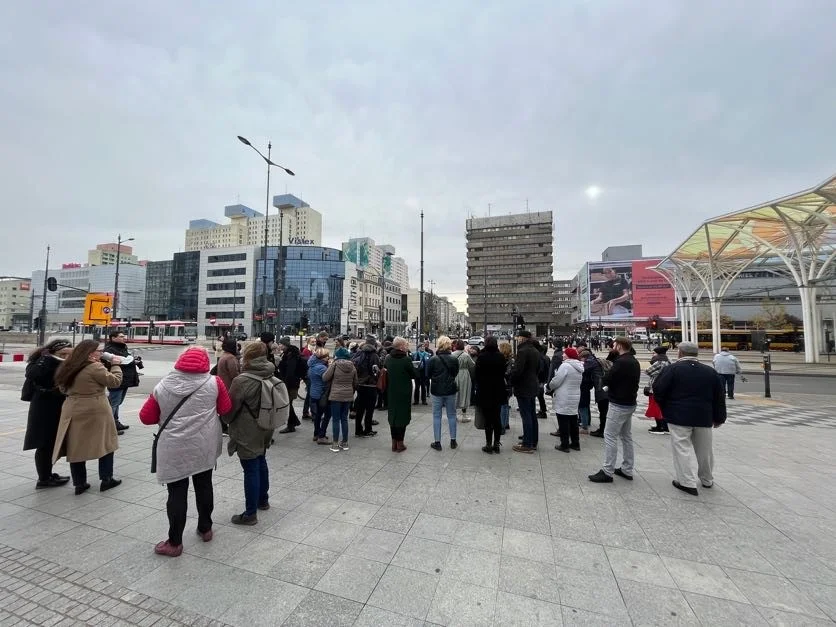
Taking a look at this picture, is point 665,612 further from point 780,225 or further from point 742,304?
point 742,304

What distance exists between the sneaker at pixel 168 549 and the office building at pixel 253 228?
111 metres

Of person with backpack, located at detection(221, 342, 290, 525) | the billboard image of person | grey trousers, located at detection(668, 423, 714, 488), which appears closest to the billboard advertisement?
the billboard image of person

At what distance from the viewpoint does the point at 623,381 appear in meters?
5.16

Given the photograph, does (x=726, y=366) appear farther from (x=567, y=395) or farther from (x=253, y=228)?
(x=253, y=228)

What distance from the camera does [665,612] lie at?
262 cm

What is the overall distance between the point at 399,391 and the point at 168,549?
3.62 metres

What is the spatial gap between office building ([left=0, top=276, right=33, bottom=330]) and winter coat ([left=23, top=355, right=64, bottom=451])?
15137cm

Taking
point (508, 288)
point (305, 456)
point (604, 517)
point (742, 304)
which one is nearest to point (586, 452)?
point (604, 517)

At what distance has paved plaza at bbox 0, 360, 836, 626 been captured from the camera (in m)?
2.63

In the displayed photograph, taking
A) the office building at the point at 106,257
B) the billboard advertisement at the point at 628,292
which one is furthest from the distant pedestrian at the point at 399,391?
the office building at the point at 106,257

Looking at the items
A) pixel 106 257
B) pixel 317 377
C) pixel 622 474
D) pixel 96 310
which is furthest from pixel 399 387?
pixel 106 257

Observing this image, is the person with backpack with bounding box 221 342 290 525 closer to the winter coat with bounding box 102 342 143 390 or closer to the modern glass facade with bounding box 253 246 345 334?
the winter coat with bounding box 102 342 143 390

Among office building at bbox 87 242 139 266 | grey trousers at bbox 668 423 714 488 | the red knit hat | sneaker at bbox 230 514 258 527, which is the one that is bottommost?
sneaker at bbox 230 514 258 527

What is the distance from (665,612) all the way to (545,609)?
856mm
